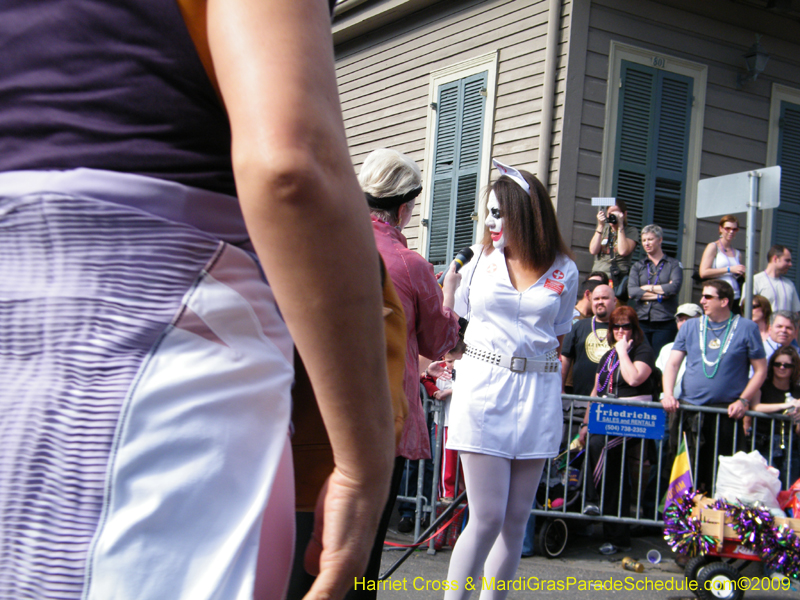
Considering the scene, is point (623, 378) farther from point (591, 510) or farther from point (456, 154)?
point (456, 154)

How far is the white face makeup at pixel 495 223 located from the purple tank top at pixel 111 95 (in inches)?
126

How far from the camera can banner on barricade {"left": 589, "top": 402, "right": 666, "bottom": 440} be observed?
6.21 m

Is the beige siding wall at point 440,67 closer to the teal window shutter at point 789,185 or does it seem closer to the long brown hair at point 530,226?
the teal window shutter at point 789,185

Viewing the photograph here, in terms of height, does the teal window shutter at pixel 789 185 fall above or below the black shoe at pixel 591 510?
above

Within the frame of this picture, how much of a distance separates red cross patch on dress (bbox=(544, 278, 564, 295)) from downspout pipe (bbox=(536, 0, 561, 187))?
16.8 ft

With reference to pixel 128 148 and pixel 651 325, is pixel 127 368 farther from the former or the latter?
pixel 651 325

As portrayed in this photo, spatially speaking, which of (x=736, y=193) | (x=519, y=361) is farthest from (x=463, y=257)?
(x=736, y=193)

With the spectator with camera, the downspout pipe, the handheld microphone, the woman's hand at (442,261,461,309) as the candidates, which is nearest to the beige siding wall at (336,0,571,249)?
the downspout pipe

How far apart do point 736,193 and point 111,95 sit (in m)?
7.09

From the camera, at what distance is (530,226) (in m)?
3.95

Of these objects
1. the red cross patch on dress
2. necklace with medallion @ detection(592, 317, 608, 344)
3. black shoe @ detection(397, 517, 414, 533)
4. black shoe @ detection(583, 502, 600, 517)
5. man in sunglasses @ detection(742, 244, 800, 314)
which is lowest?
black shoe @ detection(397, 517, 414, 533)

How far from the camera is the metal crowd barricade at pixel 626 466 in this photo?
20.2 feet

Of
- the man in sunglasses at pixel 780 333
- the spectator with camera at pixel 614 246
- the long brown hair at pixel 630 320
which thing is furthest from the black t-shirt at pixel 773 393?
the spectator with camera at pixel 614 246

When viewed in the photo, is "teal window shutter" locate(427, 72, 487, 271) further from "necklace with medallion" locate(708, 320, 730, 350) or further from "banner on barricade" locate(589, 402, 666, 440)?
"banner on barricade" locate(589, 402, 666, 440)
